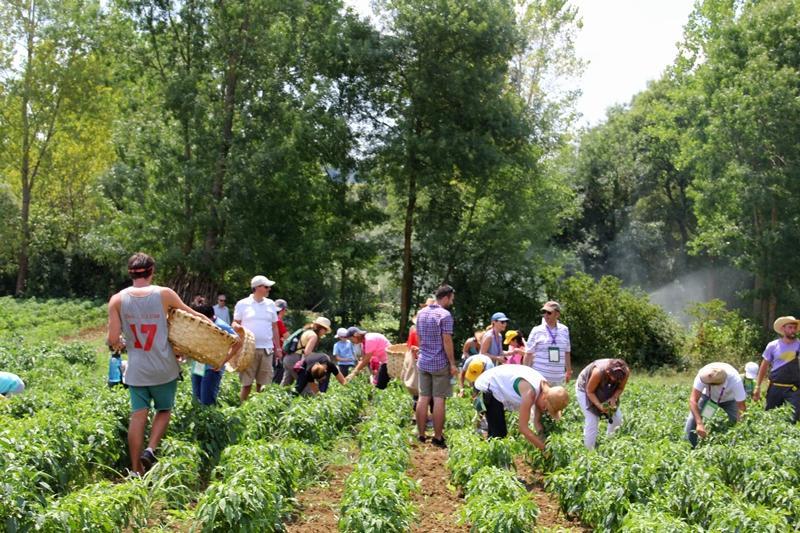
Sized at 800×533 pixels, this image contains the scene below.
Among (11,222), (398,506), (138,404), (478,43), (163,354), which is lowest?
(398,506)

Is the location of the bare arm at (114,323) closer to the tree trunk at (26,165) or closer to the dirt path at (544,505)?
the dirt path at (544,505)

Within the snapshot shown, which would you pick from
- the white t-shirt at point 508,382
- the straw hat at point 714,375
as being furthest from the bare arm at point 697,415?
the white t-shirt at point 508,382

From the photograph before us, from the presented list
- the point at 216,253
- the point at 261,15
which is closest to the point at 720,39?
the point at 261,15

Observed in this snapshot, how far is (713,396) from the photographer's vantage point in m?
9.00

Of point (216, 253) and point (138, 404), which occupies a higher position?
point (216, 253)

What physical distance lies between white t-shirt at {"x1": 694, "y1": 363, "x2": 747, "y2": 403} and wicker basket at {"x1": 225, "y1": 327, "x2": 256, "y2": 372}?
492 cm

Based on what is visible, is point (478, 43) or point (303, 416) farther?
point (478, 43)

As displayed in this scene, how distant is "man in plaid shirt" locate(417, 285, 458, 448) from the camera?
32.0 feet

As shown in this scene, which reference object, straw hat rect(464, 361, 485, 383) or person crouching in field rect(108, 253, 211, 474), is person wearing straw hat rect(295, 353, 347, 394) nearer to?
straw hat rect(464, 361, 485, 383)

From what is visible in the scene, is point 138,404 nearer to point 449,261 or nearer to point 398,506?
point 398,506

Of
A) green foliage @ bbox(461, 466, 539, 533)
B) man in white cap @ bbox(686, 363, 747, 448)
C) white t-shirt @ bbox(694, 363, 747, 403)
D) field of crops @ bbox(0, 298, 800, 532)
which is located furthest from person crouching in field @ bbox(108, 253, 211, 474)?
white t-shirt @ bbox(694, 363, 747, 403)

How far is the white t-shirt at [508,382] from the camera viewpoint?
26.3 feet

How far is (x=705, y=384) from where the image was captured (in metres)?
8.84

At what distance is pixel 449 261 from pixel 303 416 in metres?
22.4
